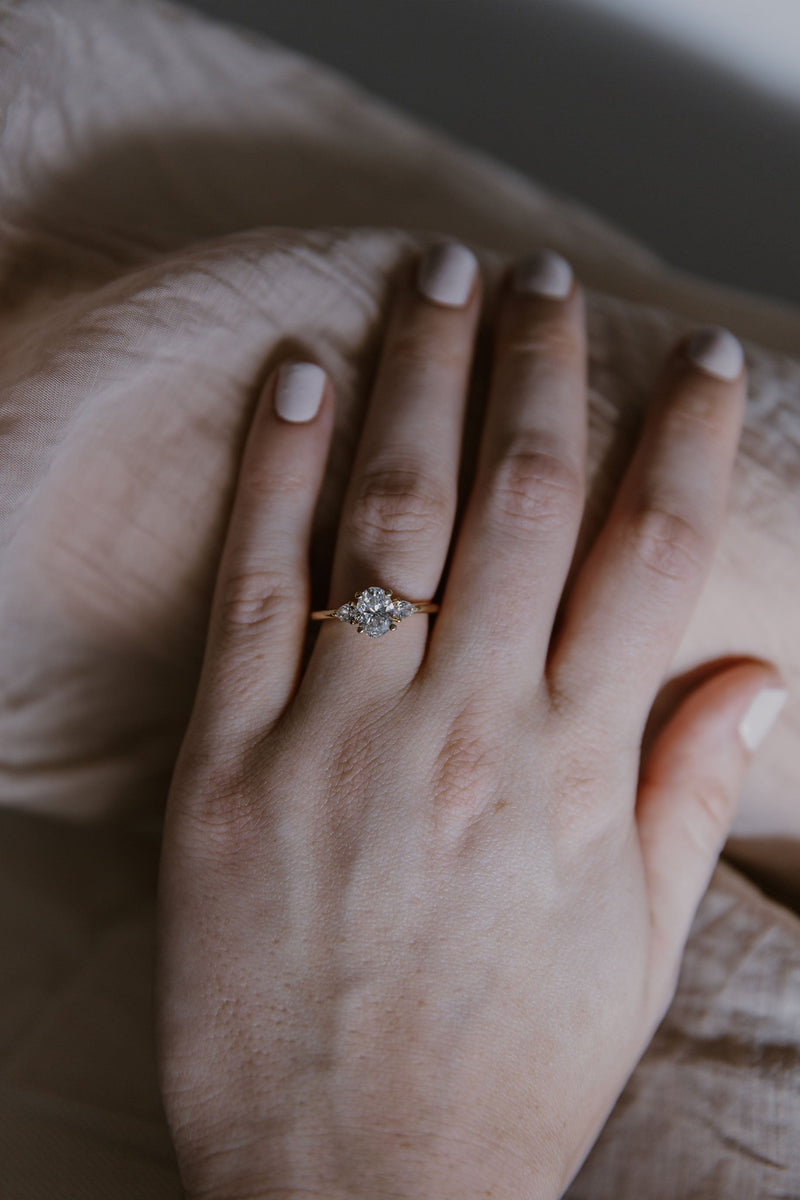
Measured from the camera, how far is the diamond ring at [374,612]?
0.57 m

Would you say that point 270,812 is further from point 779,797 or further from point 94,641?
point 779,797

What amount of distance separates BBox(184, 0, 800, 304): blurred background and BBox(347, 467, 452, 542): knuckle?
0.78 meters

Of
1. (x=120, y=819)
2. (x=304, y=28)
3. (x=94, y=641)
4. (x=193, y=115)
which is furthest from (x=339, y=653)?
→ (x=304, y=28)

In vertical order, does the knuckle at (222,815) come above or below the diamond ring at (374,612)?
below

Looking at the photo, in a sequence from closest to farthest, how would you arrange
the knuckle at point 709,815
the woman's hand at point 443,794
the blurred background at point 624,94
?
the woman's hand at point 443,794
the knuckle at point 709,815
the blurred background at point 624,94

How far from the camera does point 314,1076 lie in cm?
53

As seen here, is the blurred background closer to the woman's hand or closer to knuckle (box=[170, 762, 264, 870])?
the woman's hand

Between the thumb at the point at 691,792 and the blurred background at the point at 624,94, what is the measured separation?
768mm

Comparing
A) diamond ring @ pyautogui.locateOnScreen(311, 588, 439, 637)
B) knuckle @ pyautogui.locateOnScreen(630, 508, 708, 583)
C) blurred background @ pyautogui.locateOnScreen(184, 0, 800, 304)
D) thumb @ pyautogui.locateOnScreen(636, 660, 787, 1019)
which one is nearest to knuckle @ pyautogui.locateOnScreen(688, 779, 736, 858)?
thumb @ pyautogui.locateOnScreen(636, 660, 787, 1019)

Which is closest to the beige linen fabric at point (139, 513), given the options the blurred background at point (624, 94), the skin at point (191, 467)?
the skin at point (191, 467)

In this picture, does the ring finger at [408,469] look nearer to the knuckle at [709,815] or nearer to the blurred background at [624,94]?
the knuckle at [709,815]

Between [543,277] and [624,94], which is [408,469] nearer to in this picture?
[543,277]

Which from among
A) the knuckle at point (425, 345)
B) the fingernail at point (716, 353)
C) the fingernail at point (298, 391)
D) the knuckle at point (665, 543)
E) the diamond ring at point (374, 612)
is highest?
the fingernail at point (716, 353)

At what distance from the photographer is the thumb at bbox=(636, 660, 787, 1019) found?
0.62m
